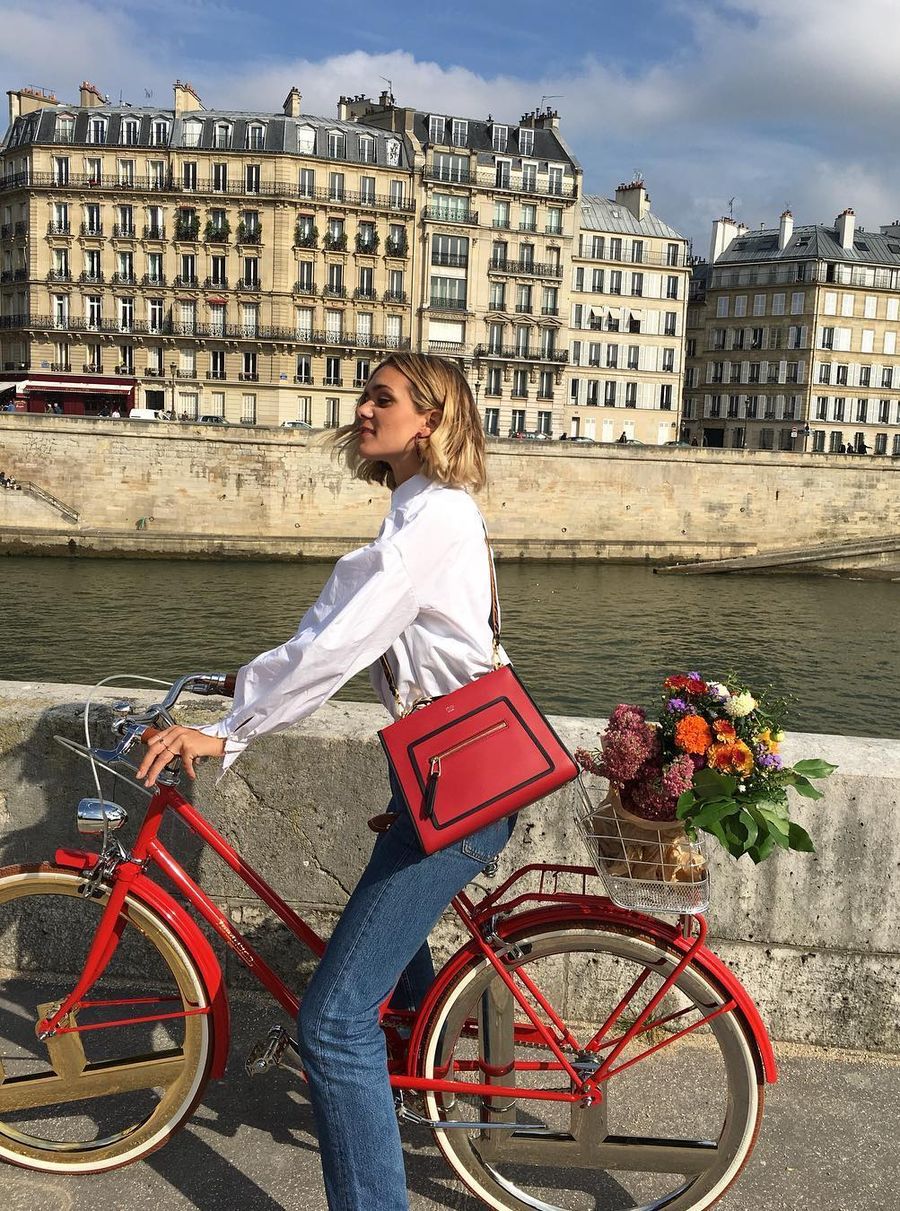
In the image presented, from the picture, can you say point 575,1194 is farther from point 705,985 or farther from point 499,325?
point 499,325

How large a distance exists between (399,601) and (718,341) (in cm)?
6318

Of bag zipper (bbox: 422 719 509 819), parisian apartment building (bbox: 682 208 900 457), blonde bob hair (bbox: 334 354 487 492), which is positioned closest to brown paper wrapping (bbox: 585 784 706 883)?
bag zipper (bbox: 422 719 509 819)

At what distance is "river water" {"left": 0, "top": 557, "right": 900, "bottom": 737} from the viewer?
17922 millimetres

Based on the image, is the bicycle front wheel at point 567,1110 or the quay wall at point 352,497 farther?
the quay wall at point 352,497

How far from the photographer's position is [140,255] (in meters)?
44.2

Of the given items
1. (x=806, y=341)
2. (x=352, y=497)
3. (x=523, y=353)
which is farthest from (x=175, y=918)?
(x=806, y=341)

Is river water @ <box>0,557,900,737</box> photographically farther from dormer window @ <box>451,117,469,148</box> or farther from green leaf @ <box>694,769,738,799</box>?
dormer window @ <box>451,117,469,148</box>

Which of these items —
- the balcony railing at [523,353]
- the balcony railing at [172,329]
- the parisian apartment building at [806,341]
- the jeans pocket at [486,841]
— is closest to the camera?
the jeans pocket at [486,841]

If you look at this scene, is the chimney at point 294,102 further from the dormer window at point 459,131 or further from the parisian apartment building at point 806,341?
the parisian apartment building at point 806,341

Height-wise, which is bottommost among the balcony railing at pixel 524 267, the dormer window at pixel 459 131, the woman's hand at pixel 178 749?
the woman's hand at pixel 178 749

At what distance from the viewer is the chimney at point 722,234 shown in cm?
6259

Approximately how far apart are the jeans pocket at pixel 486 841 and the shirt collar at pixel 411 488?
23.9 inches

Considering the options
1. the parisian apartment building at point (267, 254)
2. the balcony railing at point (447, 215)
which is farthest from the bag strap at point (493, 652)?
the balcony railing at point (447, 215)

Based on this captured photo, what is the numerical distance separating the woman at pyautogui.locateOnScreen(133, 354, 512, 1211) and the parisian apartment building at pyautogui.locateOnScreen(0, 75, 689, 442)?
43.1 m
